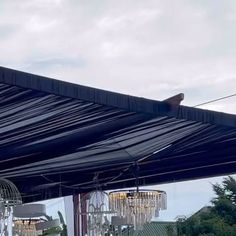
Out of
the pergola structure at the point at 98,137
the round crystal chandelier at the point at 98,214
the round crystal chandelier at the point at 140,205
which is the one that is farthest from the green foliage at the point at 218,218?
the round crystal chandelier at the point at 140,205

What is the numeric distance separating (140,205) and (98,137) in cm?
107

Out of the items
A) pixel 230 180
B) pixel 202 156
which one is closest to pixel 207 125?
pixel 202 156

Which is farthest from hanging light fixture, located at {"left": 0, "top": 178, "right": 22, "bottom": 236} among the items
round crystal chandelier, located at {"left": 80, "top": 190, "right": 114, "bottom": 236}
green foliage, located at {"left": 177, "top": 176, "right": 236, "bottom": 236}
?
green foliage, located at {"left": 177, "top": 176, "right": 236, "bottom": 236}

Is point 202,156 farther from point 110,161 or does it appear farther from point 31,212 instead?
point 31,212

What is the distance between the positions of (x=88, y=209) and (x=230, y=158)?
1.69 metres

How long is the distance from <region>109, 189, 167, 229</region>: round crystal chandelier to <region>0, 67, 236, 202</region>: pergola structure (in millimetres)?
449

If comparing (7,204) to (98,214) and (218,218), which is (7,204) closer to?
(98,214)

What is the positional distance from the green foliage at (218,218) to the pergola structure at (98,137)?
9.23 meters

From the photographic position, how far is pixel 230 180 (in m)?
23.1

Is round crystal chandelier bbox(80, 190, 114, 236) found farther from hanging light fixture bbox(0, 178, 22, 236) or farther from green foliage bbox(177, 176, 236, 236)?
green foliage bbox(177, 176, 236, 236)

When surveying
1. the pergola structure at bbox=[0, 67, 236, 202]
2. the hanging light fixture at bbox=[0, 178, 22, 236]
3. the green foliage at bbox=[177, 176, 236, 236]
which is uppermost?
the green foliage at bbox=[177, 176, 236, 236]

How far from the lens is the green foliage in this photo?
20656 mm

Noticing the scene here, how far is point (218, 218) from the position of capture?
2156 centimetres

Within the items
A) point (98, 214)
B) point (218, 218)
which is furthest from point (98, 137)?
point (218, 218)
